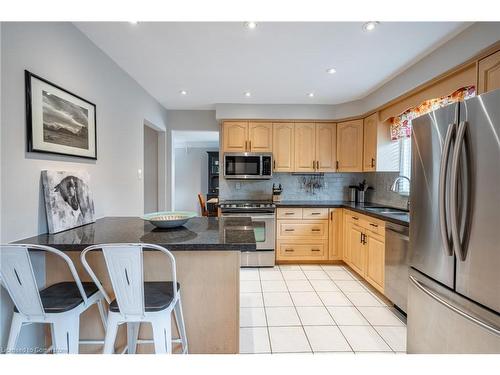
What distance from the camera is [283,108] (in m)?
3.85

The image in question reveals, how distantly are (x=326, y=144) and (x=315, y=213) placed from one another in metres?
1.10

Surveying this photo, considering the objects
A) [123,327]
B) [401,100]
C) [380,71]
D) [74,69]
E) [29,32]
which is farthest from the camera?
[401,100]

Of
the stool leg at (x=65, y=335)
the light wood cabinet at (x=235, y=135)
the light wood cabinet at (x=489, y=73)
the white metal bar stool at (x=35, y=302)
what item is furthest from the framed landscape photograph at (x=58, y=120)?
the light wood cabinet at (x=489, y=73)

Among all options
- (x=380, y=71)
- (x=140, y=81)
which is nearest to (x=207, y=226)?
(x=140, y=81)

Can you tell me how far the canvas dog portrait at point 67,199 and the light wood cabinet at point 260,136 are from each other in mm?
2400

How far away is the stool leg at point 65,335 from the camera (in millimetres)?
1249

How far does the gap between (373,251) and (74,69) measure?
3.24 metres

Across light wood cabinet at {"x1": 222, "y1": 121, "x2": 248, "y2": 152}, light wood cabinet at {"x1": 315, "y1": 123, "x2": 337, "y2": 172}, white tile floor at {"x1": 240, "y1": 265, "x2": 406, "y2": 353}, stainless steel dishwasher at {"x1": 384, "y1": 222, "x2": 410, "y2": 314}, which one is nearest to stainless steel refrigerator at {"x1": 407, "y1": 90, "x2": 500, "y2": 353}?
white tile floor at {"x1": 240, "y1": 265, "x2": 406, "y2": 353}

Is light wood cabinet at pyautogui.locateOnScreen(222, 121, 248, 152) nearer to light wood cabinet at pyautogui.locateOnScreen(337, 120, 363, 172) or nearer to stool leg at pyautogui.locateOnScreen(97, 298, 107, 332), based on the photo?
light wood cabinet at pyautogui.locateOnScreen(337, 120, 363, 172)

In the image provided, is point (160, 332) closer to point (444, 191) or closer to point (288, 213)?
point (444, 191)

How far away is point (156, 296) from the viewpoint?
1353 millimetres

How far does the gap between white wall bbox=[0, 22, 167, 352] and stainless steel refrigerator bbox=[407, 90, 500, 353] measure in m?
2.32

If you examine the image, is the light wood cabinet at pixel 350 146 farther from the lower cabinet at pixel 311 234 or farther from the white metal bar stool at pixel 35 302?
the white metal bar stool at pixel 35 302

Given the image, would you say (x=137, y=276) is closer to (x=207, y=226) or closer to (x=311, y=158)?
(x=207, y=226)
